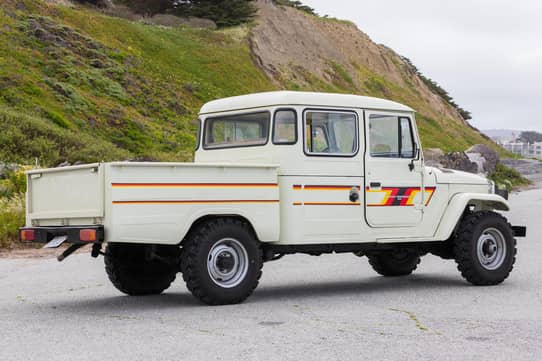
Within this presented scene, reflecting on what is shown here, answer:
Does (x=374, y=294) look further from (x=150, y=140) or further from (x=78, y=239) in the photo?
(x=150, y=140)

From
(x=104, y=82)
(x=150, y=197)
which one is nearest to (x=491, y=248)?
(x=150, y=197)

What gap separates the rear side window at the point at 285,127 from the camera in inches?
407

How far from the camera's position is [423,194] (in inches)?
445

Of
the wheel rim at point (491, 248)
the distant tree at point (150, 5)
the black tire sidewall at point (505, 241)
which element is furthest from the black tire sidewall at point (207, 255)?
the distant tree at point (150, 5)

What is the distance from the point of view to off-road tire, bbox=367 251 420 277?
12688 mm

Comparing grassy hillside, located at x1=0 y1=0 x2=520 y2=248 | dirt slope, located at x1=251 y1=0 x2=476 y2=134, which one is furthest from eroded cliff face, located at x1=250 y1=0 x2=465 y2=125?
grassy hillside, located at x1=0 y1=0 x2=520 y2=248

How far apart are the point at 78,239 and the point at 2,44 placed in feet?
102

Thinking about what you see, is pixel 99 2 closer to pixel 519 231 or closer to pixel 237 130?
pixel 237 130

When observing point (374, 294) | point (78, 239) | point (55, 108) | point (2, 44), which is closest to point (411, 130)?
point (374, 294)

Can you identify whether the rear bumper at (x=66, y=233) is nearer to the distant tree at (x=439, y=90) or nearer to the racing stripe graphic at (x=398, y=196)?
the racing stripe graphic at (x=398, y=196)

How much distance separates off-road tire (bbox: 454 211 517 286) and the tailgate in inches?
192

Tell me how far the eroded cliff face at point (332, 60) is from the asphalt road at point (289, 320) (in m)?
46.8

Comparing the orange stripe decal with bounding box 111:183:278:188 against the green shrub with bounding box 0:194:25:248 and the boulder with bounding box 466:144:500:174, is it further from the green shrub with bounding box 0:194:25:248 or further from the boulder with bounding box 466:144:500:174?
the boulder with bounding box 466:144:500:174

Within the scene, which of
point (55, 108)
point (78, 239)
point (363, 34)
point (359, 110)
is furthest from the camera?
point (363, 34)
